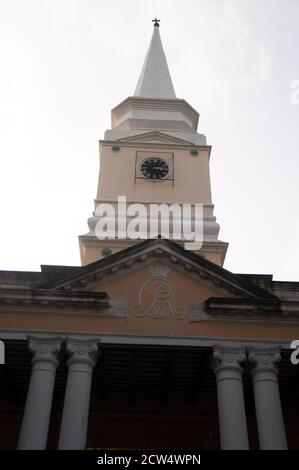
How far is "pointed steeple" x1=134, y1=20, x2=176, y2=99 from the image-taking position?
127ft

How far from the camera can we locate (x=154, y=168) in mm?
32406

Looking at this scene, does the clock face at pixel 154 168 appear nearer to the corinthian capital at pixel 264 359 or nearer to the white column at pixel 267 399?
the corinthian capital at pixel 264 359

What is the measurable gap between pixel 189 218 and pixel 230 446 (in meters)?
15.8

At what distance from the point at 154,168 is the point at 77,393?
1814 centimetres

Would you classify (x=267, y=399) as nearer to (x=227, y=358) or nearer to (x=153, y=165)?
(x=227, y=358)

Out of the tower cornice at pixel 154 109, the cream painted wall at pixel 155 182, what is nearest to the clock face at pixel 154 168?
the cream painted wall at pixel 155 182

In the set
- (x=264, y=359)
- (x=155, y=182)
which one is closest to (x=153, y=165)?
(x=155, y=182)

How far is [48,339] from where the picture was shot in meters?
17.3

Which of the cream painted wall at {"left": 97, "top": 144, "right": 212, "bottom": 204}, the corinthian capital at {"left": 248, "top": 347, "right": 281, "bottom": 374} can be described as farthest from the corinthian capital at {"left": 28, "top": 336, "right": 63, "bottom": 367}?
the cream painted wall at {"left": 97, "top": 144, "right": 212, "bottom": 204}

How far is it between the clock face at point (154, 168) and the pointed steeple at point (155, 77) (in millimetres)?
6872

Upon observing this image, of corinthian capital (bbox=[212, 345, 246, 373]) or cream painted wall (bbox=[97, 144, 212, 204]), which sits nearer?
corinthian capital (bbox=[212, 345, 246, 373])

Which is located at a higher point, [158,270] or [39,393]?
[158,270]

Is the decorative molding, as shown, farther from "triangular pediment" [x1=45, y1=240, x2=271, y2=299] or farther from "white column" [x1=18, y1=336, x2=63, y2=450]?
"white column" [x1=18, y1=336, x2=63, y2=450]

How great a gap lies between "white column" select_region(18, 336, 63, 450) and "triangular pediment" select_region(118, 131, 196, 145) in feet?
60.1
